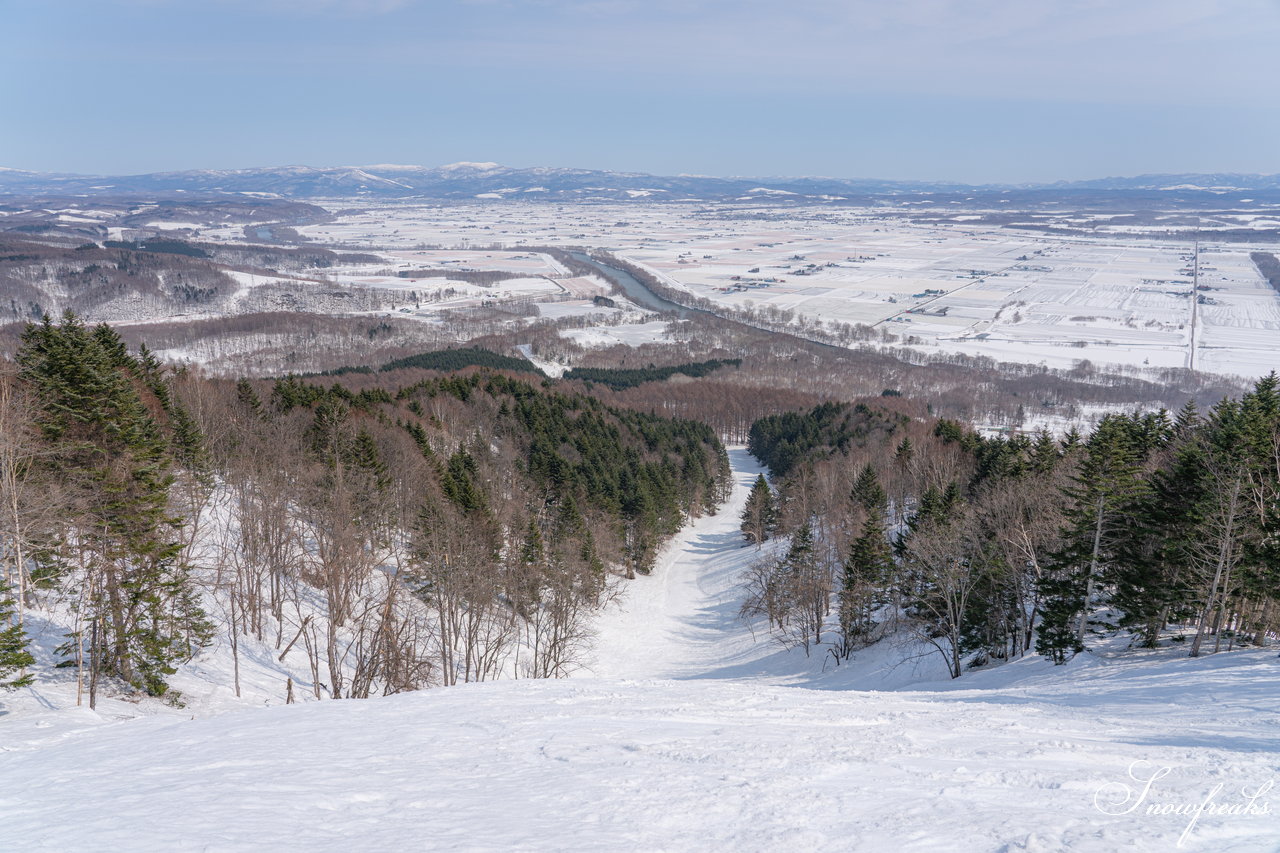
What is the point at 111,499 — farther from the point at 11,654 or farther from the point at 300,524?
the point at 300,524

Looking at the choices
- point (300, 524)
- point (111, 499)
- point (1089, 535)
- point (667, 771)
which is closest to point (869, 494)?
point (1089, 535)

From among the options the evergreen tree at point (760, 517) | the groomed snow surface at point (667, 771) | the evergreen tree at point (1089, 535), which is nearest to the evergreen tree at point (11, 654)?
the groomed snow surface at point (667, 771)

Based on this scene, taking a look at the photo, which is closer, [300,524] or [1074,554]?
[1074,554]

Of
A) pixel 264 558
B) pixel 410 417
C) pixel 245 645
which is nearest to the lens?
pixel 245 645

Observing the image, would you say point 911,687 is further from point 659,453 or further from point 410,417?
point 659,453

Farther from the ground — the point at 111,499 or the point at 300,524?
the point at 111,499

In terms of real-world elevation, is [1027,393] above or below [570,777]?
below

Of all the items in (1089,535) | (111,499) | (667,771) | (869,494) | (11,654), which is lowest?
(869,494)

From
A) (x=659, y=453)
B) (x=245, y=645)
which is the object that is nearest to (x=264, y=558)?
(x=245, y=645)

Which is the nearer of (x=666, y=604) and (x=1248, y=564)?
(x=1248, y=564)
